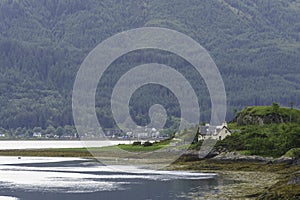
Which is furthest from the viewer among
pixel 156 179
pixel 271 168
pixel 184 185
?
pixel 271 168

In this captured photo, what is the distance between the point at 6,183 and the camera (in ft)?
358

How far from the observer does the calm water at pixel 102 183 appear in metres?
92.5

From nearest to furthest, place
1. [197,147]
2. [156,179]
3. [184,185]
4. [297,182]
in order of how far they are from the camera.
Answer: [297,182] < [184,185] < [156,179] < [197,147]

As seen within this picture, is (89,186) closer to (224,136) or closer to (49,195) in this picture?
(49,195)

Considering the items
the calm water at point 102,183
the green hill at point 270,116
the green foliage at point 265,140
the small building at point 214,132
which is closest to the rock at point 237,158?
the green foliage at point 265,140

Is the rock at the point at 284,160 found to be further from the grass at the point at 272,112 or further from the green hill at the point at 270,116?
the grass at the point at 272,112

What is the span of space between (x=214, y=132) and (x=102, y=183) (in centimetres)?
7348

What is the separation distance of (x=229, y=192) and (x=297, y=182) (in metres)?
11.6

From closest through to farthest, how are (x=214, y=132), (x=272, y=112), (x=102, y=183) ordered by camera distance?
(x=102, y=183), (x=272, y=112), (x=214, y=132)

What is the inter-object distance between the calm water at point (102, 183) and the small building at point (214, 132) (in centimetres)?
3187

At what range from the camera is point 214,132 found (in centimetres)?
17725

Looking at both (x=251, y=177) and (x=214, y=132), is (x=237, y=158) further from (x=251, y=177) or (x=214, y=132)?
(x=214, y=132)

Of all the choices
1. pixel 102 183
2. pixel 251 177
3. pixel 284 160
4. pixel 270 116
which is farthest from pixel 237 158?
pixel 270 116

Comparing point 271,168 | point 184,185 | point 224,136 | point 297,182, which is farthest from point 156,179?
point 224,136
